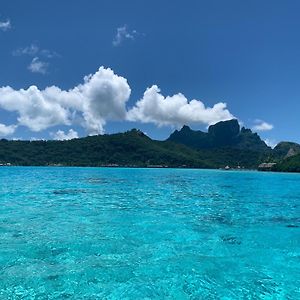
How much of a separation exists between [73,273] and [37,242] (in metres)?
4.61

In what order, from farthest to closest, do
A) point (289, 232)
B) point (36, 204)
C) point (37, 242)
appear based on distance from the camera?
point (36, 204) → point (289, 232) → point (37, 242)

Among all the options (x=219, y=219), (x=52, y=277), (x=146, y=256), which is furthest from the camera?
(x=219, y=219)

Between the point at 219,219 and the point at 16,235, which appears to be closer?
the point at 16,235

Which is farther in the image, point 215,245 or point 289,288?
point 215,245

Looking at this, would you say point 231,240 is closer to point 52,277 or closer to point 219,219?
point 219,219

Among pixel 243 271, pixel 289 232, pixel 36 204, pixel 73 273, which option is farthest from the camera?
pixel 36 204

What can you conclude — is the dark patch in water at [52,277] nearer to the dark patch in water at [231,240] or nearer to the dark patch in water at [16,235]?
the dark patch in water at [16,235]

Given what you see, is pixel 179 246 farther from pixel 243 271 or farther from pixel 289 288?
pixel 289 288

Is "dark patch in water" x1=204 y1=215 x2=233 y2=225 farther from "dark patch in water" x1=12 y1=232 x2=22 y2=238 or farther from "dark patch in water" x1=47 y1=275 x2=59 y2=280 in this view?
"dark patch in water" x1=47 y1=275 x2=59 y2=280

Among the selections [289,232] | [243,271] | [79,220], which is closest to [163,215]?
[79,220]

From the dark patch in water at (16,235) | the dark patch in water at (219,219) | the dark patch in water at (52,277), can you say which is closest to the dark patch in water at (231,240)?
the dark patch in water at (219,219)

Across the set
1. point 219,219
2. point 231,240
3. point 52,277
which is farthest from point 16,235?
point 219,219

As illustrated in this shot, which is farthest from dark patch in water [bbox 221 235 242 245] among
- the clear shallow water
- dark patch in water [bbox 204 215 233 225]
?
dark patch in water [bbox 204 215 233 225]

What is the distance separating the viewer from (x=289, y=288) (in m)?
10.6
